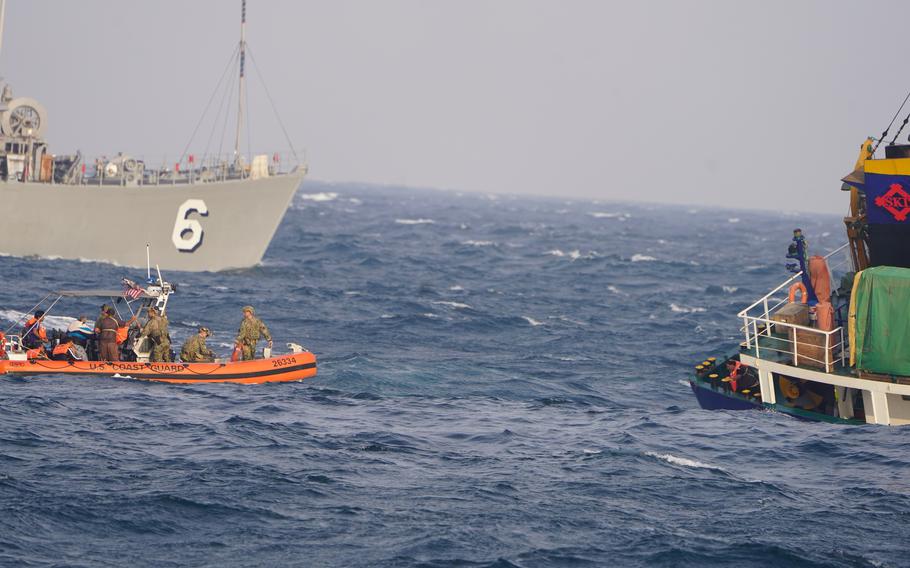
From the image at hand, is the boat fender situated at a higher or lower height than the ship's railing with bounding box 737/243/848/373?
lower

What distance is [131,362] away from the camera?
31.2 meters

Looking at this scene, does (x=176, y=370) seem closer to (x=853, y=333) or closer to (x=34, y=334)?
(x=34, y=334)

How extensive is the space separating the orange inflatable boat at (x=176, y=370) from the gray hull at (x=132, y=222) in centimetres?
3322

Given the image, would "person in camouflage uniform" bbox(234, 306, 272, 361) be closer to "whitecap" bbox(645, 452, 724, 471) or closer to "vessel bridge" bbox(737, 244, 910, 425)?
"whitecap" bbox(645, 452, 724, 471)

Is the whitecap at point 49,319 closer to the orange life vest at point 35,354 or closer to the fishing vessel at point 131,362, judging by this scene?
the fishing vessel at point 131,362

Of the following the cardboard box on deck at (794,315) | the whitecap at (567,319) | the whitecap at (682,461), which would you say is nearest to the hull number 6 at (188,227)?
the whitecap at (567,319)

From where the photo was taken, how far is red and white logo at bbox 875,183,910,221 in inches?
1138

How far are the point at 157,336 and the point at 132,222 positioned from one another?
33621mm

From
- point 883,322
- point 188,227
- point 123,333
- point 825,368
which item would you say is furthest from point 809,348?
point 188,227

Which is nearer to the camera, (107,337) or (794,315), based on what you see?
(794,315)

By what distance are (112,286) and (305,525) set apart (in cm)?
3684

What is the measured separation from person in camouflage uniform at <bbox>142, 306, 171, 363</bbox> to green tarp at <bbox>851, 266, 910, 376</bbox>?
17945mm

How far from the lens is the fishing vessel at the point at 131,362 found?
3091 centimetres

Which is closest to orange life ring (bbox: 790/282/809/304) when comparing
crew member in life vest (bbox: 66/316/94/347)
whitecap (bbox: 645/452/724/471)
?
whitecap (bbox: 645/452/724/471)
